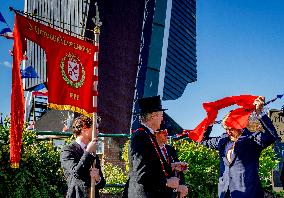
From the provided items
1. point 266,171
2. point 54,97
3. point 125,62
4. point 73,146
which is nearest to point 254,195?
point 73,146

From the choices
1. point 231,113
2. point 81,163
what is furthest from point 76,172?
point 231,113

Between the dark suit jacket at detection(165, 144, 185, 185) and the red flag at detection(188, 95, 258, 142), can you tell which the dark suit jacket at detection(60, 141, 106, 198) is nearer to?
the dark suit jacket at detection(165, 144, 185, 185)

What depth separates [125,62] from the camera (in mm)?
25906

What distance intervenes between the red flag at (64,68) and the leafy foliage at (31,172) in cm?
69

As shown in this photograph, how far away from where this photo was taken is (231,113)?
6.14m

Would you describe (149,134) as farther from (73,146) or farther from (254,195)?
(254,195)

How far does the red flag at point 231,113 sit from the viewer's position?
6.02 meters

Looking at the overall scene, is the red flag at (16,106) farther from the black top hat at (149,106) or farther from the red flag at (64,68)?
the black top hat at (149,106)

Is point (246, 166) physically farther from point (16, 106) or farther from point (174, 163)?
point (16, 106)

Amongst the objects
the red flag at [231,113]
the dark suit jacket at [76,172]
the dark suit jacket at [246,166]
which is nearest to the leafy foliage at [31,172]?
the dark suit jacket at [76,172]

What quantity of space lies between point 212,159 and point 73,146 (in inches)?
177

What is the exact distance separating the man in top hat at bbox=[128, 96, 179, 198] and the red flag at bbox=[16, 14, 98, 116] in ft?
3.71

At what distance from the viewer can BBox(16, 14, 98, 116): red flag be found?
5.92m

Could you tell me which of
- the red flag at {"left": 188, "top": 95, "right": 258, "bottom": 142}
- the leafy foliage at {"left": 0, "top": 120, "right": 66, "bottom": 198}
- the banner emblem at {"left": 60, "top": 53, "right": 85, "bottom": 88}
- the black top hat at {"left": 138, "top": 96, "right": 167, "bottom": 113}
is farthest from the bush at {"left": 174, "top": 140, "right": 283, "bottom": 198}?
the black top hat at {"left": 138, "top": 96, "right": 167, "bottom": 113}
